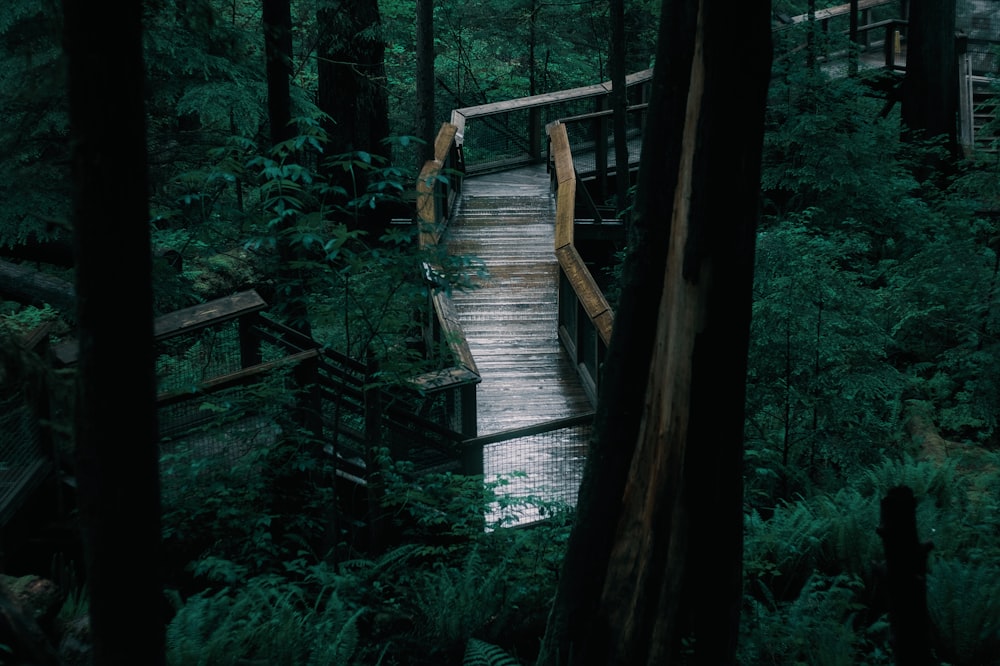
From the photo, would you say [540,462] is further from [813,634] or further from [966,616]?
[966,616]

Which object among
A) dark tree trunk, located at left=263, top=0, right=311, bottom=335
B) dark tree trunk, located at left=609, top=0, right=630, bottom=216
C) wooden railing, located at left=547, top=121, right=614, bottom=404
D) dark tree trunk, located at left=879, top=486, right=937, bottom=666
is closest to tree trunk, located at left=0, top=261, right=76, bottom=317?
dark tree trunk, located at left=263, top=0, right=311, bottom=335

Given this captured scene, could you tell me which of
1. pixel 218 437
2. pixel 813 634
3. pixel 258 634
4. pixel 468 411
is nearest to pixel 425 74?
pixel 468 411

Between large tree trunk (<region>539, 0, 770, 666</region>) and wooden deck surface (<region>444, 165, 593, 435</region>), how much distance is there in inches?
162

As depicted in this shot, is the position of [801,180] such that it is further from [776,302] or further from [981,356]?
[776,302]

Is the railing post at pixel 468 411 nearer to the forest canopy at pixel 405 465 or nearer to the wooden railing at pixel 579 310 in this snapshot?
the forest canopy at pixel 405 465

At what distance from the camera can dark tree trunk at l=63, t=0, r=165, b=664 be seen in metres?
3.09

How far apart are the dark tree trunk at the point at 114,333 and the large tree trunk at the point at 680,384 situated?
271cm

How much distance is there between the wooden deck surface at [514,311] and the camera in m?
10.3

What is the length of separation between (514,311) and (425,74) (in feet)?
17.8

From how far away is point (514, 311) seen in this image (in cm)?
1227

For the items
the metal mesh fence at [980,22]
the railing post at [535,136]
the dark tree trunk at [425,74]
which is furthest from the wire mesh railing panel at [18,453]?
the metal mesh fence at [980,22]

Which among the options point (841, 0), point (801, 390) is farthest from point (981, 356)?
point (841, 0)

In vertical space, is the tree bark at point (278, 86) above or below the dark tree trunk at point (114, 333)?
above

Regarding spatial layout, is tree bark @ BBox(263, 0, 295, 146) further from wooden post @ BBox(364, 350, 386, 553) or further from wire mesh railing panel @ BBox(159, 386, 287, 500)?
wooden post @ BBox(364, 350, 386, 553)
